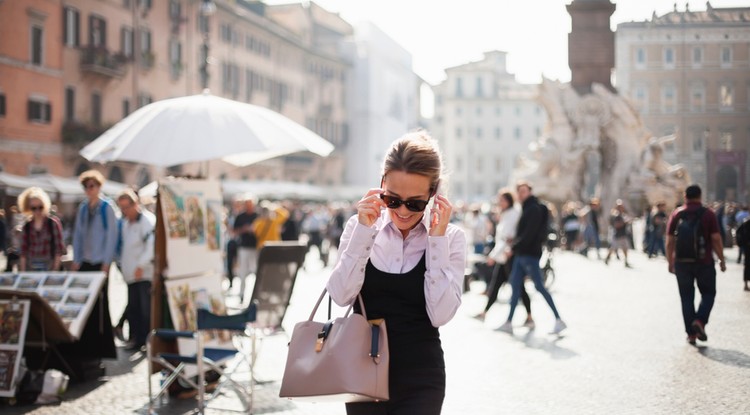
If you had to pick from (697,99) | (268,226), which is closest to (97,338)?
(268,226)

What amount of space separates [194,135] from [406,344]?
16.2 feet

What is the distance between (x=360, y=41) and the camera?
8400cm

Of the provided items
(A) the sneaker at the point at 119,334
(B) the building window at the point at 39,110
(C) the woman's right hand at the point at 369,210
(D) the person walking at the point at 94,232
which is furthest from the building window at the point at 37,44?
(C) the woman's right hand at the point at 369,210

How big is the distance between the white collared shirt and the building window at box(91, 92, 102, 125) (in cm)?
3898

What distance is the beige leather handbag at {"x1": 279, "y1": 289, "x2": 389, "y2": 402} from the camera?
3422mm

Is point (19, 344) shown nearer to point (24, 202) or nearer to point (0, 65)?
point (24, 202)

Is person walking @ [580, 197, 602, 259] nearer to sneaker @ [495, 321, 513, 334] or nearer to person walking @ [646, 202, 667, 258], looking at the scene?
person walking @ [646, 202, 667, 258]

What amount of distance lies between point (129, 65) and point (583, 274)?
27003 mm

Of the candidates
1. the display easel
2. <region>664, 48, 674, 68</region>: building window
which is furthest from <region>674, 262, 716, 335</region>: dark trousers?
<region>664, 48, 674, 68</region>: building window

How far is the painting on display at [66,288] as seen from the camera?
8781 millimetres

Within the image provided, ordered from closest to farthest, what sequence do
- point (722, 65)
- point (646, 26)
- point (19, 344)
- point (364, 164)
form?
point (19, 344) < point (722, 65) < point (646, 26) < point (364, 164)

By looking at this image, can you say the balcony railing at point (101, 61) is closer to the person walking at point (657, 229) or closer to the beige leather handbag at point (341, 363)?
the person walking at point (657, 229)

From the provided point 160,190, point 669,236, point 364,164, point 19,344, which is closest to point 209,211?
point 160,190

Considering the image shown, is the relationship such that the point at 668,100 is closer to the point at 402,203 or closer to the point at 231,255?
the point at 231,255
